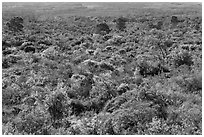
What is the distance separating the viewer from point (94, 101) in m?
8.32

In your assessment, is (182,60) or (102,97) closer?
(102,97)

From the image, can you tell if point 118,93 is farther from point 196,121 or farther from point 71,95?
point 196,121

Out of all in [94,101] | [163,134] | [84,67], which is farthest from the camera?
[84,67]

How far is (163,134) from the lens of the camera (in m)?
6.18

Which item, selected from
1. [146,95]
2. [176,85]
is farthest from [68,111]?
[176,85]

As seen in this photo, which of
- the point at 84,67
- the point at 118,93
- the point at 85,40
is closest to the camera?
the point at 118,93

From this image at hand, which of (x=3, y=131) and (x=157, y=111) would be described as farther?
(x=157, y=111)

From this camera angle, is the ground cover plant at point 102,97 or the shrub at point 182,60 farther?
the shrub at point 182,60

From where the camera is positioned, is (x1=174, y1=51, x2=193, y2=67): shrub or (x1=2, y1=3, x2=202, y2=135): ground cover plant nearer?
(x1=2, y1=3, x2=202, y2=135): ground cover plant

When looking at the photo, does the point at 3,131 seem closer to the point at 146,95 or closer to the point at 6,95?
the point at 6,95

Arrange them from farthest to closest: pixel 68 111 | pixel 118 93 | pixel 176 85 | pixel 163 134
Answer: pixel 176 85, pixel 118 93, pixel 68 111, pixel 163 134

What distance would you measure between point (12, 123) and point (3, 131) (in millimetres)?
613

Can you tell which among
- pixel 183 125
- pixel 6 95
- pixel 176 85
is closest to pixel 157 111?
pixel 183 125

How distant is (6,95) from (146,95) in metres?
4.33
